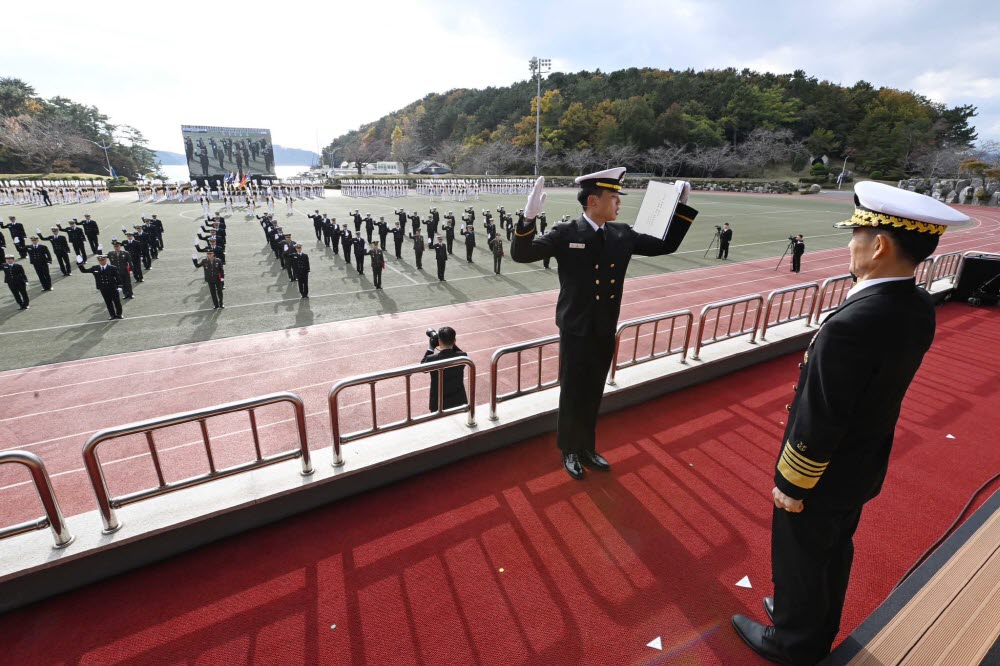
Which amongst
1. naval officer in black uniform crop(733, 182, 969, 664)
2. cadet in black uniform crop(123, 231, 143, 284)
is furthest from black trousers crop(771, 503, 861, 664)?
cadet in black uniform crop(123, 231, 143, 284)

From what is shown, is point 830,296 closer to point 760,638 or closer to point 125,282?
point 760,638

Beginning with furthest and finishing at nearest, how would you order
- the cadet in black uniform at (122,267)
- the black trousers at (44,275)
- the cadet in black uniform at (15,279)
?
the black trousers at (44,275) < the cadet in black uniform at (122,267) < the cadet in black uniform at (15,279)

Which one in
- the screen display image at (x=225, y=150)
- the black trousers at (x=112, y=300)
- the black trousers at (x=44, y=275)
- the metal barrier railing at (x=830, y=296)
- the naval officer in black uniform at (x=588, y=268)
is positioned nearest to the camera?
the naval officer in black uniform at (x=588, y=268)

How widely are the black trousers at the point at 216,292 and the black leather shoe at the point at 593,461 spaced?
414 inches

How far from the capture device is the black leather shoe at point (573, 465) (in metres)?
4.09

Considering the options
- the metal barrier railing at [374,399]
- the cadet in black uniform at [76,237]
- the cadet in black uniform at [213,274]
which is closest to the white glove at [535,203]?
the metal barrier railing at [374,399]

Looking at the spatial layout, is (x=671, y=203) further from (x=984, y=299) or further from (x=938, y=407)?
(x=984, y=299)

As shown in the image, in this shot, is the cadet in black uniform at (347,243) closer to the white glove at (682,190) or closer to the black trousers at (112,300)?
the black trousers at (112,300)

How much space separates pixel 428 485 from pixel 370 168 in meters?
105

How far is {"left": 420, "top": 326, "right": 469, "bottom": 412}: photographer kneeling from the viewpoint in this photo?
4.84 metres

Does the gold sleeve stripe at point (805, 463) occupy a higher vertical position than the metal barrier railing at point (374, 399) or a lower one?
higher

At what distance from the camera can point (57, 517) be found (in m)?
2.82

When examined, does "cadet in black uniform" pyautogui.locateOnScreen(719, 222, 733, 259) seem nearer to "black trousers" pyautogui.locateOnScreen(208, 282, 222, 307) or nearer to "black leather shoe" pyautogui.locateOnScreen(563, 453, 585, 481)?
"black leather shoe" pyautogui.locateOnScreen(563, 453, 585, 481)

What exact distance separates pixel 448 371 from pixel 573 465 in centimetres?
165
